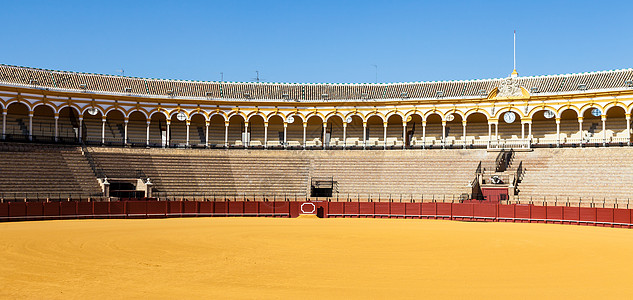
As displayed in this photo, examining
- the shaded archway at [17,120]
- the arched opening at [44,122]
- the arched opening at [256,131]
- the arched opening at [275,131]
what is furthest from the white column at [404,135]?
the shaded archway at [17,120]

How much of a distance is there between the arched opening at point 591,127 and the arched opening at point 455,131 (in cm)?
964

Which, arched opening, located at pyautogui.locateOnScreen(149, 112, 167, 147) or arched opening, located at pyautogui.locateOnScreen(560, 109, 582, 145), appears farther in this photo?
arched opening, located at pyautogui.locateOnScreen(149, 112, 167, 147)

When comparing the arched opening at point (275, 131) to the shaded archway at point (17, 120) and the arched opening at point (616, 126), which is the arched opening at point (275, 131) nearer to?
the shaded archway at point (17, 120)

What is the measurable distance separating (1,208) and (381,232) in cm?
1994

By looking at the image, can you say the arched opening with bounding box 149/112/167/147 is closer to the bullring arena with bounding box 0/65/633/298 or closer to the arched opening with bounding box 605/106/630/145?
the bullring arena with bounding box 0/65/633/298

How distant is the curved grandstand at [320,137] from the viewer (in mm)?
40969

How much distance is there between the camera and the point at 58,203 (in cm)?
3369

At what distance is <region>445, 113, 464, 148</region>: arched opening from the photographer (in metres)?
52.1

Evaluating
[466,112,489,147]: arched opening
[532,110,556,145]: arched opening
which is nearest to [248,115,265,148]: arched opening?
[466,112,489,147]: arched opening

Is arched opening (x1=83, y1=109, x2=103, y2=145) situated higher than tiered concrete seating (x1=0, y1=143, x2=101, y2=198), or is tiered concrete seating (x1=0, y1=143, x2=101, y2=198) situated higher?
arched opening (x1=83, y1=109, x2=103, y2=145)

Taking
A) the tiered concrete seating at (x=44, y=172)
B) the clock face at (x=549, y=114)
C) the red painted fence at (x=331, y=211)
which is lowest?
the red painted fence at (x=331, y=211)

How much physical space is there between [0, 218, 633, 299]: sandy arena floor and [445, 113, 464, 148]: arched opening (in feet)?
78.7

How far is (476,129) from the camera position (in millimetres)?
52125

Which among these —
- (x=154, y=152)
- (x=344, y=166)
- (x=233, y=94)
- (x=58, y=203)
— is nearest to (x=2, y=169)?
(x=58, y=203)
